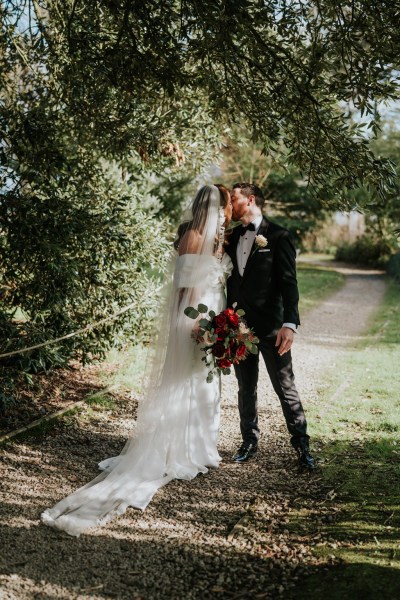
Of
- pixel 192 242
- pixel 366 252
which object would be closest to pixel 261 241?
pixel 192 242

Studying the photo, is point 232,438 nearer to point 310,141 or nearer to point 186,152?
point 310,141

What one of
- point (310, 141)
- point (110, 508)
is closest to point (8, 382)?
point (110, 508)

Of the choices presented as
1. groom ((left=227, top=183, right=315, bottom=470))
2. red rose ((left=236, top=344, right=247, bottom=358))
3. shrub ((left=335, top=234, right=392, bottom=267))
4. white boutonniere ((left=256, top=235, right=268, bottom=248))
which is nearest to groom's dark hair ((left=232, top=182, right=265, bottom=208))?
groom ((left=227, top=183, right=315, bottom=470))

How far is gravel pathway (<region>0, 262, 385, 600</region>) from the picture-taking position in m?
3.39

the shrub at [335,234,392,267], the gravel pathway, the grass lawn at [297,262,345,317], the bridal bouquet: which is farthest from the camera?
the shrub at [335,234,392,267]

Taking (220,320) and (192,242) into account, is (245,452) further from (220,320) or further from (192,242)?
(192,242)

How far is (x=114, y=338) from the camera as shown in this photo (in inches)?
307

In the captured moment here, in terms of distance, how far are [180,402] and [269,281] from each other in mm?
1320

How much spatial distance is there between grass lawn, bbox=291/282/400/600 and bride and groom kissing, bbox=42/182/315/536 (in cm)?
56

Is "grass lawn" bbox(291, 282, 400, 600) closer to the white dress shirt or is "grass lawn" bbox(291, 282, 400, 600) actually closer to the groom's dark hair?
the white dress shirt

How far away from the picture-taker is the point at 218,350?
4.94m

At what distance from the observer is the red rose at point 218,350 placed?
4.91 meters

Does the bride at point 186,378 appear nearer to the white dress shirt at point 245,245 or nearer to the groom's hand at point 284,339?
the white dress shirt at point 245,245

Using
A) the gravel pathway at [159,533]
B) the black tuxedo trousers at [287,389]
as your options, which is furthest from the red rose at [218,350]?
the gravel pathway at [159,533]
